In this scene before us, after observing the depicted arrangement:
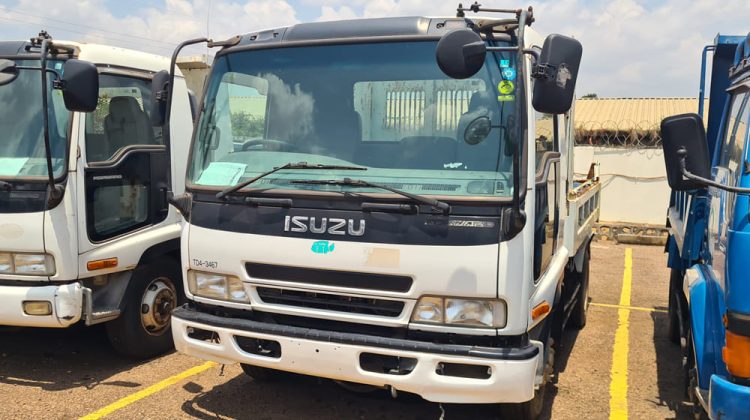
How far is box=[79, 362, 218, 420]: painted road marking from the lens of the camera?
424 cm

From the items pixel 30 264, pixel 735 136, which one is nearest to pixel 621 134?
pixel 735 136

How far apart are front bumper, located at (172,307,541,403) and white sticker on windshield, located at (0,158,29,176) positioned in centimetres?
219

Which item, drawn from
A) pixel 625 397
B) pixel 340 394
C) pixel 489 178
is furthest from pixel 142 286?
pixel 625 397

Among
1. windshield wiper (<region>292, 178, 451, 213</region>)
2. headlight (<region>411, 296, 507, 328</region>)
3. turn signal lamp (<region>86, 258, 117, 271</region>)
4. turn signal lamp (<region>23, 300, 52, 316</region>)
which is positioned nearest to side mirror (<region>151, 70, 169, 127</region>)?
windshield wiper (<region>292, 178, 451, 213</region>)

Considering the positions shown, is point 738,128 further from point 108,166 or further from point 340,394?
point 108,166

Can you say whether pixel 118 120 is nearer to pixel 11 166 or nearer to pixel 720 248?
pixel 11 166

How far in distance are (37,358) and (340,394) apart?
9.15 ft

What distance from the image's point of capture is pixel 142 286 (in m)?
5.27

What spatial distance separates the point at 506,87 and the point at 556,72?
0.37 metres

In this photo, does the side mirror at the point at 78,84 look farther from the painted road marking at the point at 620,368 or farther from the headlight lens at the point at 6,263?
the painted road marking at the point at 620,368

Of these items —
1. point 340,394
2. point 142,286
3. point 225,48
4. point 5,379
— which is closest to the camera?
point 225,48

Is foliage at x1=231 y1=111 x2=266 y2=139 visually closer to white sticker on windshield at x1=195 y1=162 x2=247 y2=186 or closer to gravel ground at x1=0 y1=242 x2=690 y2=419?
white sticker on windshield at x1=195 y1=162 x2=247 y2=186

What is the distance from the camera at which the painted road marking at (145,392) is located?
4242 mm

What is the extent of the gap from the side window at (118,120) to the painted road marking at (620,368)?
4.32 metres
